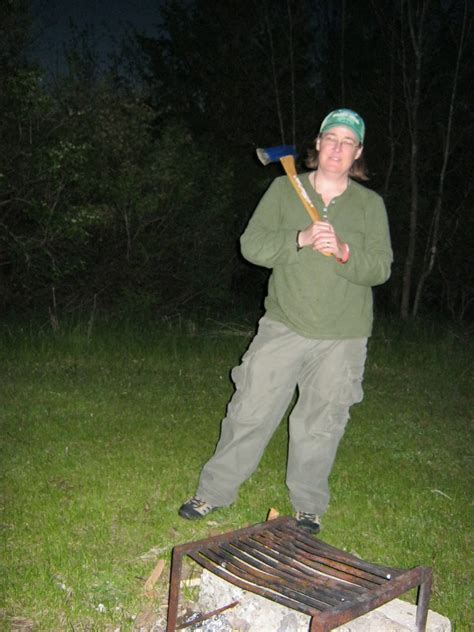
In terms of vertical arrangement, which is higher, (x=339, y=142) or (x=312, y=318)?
(x=339, y=142)

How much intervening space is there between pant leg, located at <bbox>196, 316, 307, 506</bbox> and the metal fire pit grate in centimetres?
55

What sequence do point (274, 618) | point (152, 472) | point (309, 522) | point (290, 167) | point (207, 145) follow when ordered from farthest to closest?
point (207, 145) → point (152, 472) → point (309, 522) → point (290, 167) → point (274, 618)

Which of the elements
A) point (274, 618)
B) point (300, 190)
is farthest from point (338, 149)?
point (274, 618)

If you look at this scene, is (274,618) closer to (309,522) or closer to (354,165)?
(309,522)

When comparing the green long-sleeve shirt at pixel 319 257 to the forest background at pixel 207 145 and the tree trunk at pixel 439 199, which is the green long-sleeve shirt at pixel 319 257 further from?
the tree trunk at pixel 439 199

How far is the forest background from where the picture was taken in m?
8.62

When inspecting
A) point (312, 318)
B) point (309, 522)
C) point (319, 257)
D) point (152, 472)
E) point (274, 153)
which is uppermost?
point (274, 153)

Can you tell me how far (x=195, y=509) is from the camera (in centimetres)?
289

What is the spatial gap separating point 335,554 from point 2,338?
524 centimetres

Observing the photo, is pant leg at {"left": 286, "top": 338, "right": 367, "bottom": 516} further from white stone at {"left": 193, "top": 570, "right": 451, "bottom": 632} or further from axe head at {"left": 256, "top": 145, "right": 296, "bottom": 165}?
axe head at {"left": 256, "top": 145, "right": 296, "bottom": 165}

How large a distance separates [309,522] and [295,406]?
0.53m

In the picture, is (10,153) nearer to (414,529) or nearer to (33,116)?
(33,116)

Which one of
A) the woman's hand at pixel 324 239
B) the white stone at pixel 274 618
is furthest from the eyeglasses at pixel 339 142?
the white stone at pixel 274 618

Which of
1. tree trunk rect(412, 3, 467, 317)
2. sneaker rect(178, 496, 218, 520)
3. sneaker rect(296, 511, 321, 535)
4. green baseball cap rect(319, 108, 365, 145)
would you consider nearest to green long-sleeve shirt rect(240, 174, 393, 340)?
green baseball cap rect(319, 108, 365, 145)
